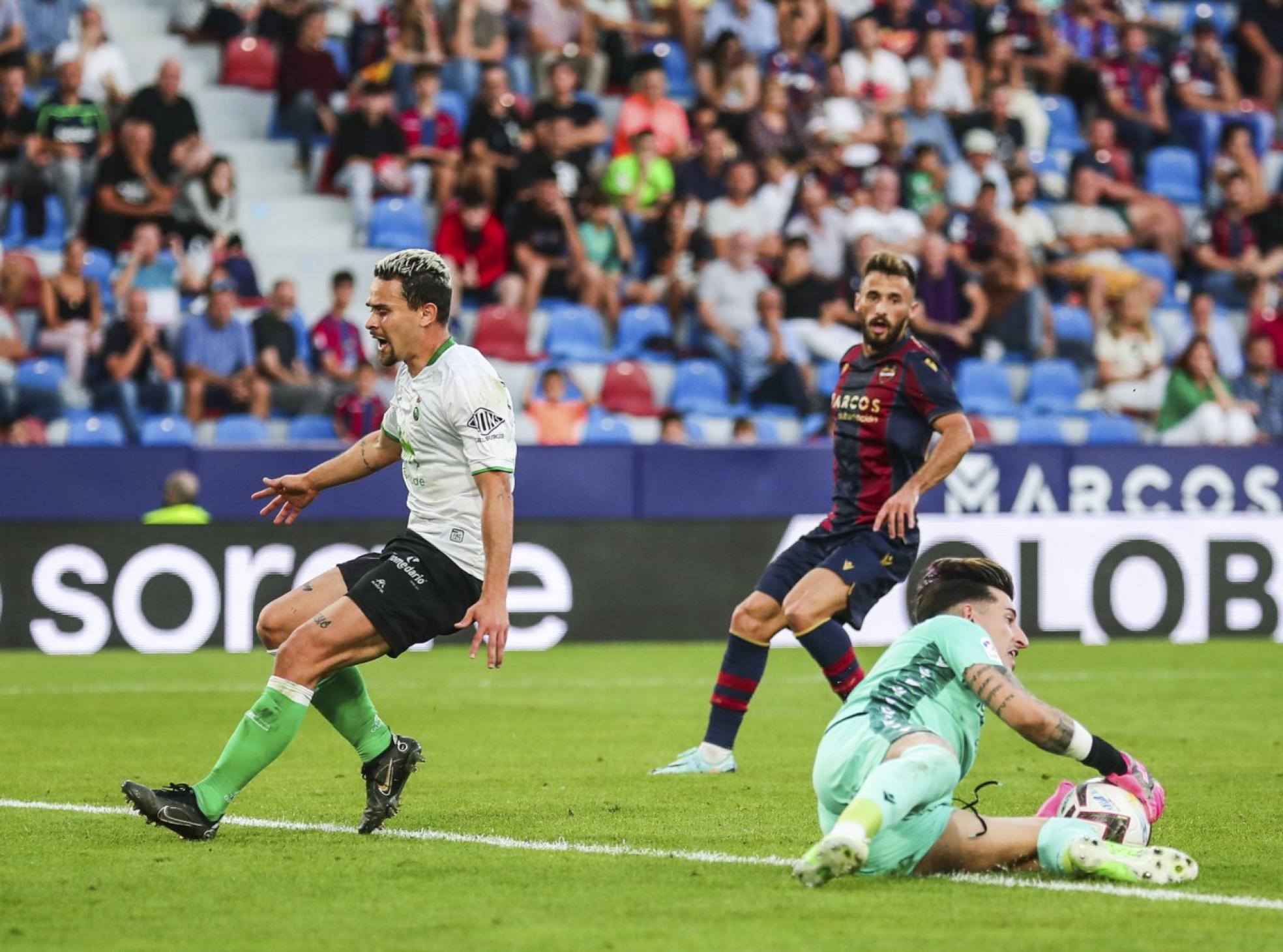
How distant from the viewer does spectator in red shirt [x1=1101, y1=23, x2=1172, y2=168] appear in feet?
73.6

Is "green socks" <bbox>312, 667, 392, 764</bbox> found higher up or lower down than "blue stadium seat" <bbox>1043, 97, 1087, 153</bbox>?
lower down

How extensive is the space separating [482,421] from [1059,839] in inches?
90.4

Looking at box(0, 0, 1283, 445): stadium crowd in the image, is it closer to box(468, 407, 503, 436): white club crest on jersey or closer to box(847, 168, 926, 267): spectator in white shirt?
box(847, 168, 926, 267): spectator in white shirt

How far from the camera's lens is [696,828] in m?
7.16

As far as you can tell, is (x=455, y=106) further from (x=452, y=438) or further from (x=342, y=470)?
(x=452, y=438)

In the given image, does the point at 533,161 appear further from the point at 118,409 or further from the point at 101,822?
the point at 101,822

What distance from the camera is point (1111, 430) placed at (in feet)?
62.8

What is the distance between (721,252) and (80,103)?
19.5 ft

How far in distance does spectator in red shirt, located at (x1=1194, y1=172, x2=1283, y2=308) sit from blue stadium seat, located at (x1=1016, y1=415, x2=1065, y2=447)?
11.0 feet

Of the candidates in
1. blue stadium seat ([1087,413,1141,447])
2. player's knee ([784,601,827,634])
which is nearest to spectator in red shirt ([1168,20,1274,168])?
blue stadium seat ([1087,413,1141,447])

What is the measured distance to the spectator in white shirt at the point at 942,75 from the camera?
21781 mm

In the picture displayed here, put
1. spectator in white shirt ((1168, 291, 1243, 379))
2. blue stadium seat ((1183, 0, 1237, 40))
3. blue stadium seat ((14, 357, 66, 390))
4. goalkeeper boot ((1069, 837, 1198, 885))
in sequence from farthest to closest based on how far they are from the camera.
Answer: blue stadium seat ((1183, 0, 1237, 40))
spectator in white shirt ((1168, 291, 1243, 379))
blue stadium seat ((14, 357, 66, 390))
goalkeeper boot ((1069, 837, 1198, 885))

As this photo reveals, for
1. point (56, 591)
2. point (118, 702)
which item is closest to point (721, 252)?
point (56, 591)

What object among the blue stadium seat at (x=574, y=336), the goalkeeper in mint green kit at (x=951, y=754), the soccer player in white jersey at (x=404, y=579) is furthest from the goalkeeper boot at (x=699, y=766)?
the blue stadium seat at (x=574, y=336)
